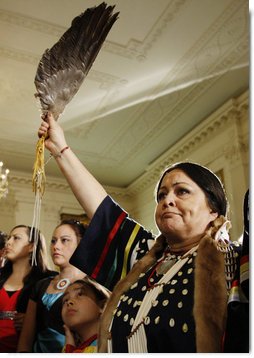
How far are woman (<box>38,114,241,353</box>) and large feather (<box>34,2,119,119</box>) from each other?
10cm

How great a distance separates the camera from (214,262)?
1049 mm

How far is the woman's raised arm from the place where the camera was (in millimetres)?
1397

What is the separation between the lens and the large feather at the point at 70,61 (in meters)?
1.53

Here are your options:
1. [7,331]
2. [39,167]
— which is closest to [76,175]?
[39,167]

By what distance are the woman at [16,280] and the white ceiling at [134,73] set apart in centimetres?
285

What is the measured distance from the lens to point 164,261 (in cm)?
122

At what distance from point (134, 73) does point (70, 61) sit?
4067mm

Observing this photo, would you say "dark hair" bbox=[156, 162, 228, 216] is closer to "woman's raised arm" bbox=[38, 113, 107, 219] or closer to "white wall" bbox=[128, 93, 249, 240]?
"woman's raised arm" bbox=[38, 113, 107, 219]

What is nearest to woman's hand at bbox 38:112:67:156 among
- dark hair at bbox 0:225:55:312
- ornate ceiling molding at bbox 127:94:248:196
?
dark hair at bbox 0:225:55:312

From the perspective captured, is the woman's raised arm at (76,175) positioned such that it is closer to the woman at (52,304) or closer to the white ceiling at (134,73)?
the woman at (52,304)

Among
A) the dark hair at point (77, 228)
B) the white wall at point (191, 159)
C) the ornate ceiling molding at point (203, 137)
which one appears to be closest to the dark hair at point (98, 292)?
the dark hair at point (77, 228)

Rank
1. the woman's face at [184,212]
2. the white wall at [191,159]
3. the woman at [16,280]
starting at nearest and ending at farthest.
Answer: the woman's face at [184,212] < the woman at [16,280] < the white wall at [191,159]

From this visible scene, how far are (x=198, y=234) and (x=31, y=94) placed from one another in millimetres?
5091

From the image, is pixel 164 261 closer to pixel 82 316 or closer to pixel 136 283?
pixel 136 283
